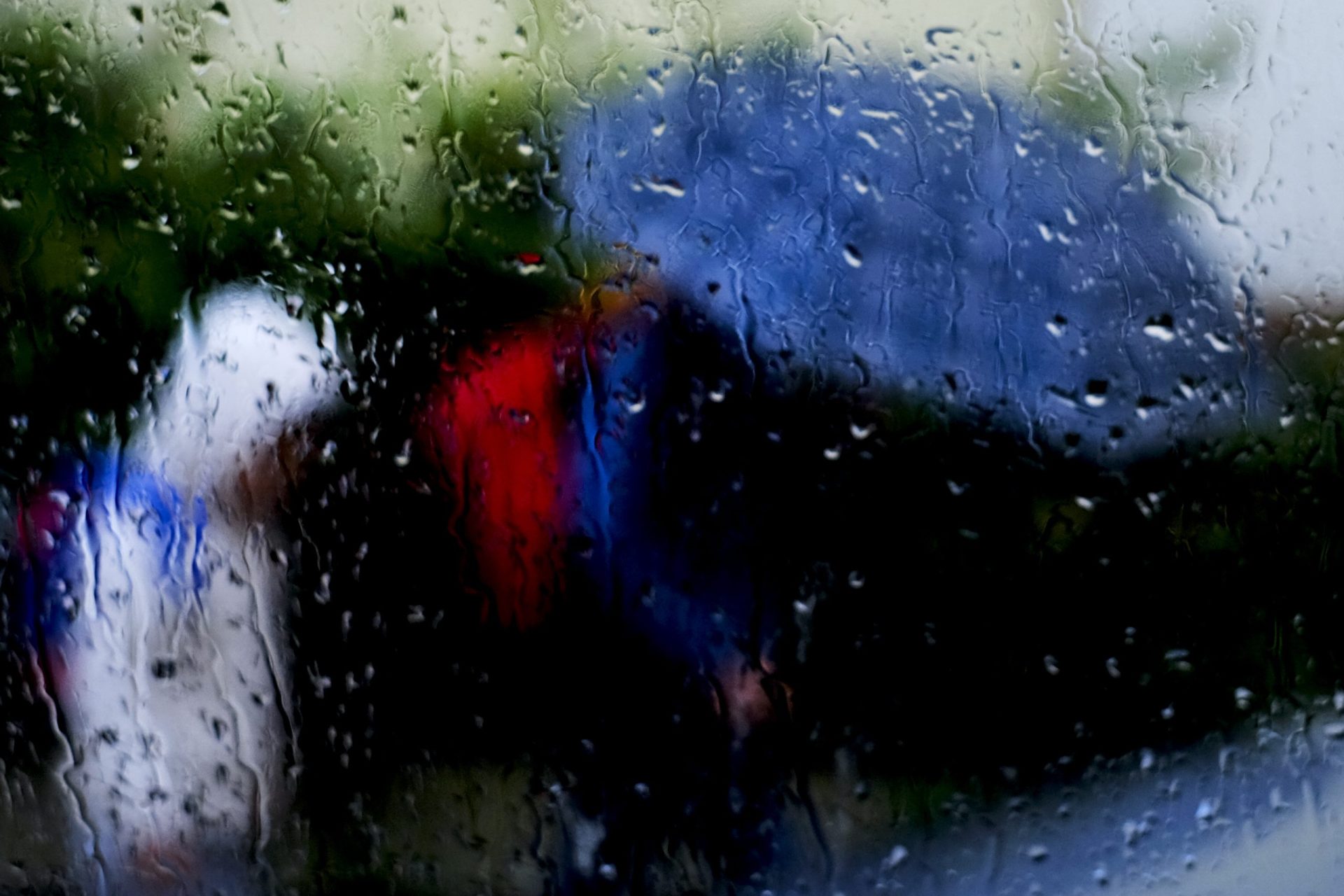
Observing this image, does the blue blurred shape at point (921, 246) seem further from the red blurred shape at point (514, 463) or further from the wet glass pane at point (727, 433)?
the red blurred shape at point (514, 463)

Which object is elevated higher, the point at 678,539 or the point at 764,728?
the point at 678,539

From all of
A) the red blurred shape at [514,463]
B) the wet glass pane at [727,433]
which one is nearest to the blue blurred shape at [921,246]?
the wet glass pane at [727,433]

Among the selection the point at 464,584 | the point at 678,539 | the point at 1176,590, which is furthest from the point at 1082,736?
the point at 464,584

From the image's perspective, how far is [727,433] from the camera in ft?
2.47

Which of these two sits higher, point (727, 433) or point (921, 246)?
point (921, 246)

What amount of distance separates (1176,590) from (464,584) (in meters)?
0.56

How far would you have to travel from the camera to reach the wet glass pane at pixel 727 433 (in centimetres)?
73

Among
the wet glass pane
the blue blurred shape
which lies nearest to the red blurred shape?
the wet glass pane

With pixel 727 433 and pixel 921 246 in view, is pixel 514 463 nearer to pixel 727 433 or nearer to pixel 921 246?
pixel 727 433

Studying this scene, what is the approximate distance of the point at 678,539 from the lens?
755mm

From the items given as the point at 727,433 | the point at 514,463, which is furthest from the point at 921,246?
the point at 514,463

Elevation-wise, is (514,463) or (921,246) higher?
(921,246)

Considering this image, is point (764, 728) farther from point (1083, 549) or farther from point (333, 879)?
point (333, 879)

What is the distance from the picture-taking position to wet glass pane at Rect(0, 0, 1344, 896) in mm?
734
